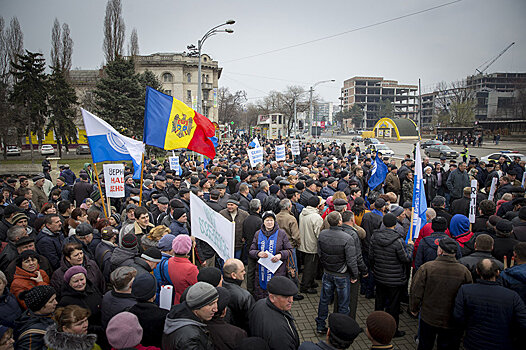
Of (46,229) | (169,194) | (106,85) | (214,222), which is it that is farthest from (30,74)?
(214,222)

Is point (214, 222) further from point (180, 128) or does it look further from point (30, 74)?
point (30, 74)

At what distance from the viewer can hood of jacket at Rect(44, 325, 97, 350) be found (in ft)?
8.15

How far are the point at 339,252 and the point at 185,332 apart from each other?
9.22 feet

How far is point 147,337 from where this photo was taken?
9.73ft

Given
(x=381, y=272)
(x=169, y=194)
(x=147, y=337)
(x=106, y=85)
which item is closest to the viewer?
(x=147, y=337)

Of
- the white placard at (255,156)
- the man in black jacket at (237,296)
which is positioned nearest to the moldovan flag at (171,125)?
the white placard at (255,156)

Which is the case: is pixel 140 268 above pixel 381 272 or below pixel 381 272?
above

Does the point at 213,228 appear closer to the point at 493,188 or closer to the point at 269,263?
the point at 269,263

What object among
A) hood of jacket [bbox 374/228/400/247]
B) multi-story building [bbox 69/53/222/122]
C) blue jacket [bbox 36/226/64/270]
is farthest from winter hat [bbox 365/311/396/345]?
multi-story building [bbox 69/53/222/122]

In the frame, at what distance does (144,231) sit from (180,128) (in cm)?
292

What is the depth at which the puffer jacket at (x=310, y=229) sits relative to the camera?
6.00m

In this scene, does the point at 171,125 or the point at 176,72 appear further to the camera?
the point at 176,72

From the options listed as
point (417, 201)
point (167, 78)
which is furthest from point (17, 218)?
point (167, 78)

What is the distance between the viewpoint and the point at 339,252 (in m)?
4.75
